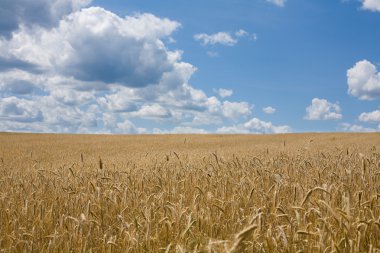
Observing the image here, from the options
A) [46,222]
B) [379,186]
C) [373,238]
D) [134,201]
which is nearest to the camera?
[373,238]

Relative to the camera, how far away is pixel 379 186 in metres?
5.80

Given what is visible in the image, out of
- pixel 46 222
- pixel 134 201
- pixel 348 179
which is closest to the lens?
pixel 46 222

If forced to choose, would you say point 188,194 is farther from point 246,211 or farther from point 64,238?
point 64,238

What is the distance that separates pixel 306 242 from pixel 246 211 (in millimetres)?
1430

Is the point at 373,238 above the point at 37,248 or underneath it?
above

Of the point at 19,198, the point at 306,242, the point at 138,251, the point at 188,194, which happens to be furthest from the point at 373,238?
the point at 19,198

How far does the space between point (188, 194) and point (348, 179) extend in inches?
105

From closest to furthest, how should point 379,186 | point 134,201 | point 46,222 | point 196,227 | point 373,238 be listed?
point 373,238, point 196,227, point 46,222, point 134,201, point 379,186

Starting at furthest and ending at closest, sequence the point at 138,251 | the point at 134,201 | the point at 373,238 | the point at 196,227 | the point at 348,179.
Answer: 1. the point at 348,179
2. the point at 134,201
3. the point at 196,227
4. the point at 373,238
5. the point at 138,251

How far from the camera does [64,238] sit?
3.69m

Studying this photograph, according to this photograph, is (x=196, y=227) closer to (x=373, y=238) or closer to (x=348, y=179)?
(x=373, y=238)

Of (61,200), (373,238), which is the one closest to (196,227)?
(373,238)

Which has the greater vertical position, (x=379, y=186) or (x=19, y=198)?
(x=379, y=186)

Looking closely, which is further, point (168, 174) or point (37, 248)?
point (168, 174)
